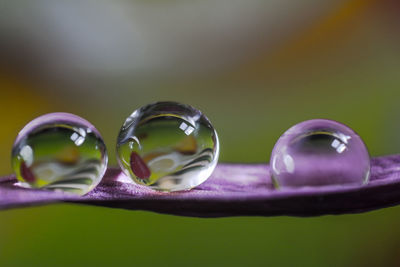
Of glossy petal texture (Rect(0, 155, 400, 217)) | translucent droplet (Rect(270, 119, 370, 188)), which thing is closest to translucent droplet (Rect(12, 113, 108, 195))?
glossy petal texture (Rect(0, 155, 400, 217))

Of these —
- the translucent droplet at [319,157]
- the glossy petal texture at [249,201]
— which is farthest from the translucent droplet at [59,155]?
the translucent droplet at [319,157]

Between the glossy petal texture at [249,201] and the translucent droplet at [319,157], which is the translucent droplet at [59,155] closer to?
the glossy petal texture at [249,201]

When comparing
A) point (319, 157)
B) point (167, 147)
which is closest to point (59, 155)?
point (167, 147)

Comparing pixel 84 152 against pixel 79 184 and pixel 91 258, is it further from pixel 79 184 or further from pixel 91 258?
pixel 91 258

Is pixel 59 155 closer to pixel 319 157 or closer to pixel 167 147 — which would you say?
pixel 167 147

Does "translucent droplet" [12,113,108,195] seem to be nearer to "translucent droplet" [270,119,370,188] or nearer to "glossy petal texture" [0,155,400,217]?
"glossy petal texture" [0,155,400,217]

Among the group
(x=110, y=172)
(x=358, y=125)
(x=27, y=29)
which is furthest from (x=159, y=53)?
(x=110, y=172)

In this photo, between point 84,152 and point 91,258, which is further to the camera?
point 91,258
